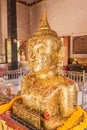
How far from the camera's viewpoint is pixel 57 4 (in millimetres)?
7695

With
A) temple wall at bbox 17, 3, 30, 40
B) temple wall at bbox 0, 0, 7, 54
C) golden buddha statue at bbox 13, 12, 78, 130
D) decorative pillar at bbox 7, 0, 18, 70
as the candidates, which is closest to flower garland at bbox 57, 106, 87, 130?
golden buddha statue at bbox 13, 12, 78, 130

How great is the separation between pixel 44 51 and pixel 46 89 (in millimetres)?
277

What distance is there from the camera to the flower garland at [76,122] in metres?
1.15

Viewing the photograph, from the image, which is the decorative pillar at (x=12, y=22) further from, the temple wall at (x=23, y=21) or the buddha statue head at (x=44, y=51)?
the buddha statue head at (x=44, y=51)

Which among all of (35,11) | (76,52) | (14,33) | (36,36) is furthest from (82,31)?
(36,36)

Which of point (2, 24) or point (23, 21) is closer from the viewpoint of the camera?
point (2, 24)

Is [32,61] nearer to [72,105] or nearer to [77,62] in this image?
[72,105]

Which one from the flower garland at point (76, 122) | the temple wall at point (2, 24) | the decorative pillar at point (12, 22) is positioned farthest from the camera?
the temple wall at point (2, 24)

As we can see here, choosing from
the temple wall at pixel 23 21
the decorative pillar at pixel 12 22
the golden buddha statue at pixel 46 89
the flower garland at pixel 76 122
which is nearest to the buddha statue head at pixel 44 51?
the golden buddha statue at pixel 46 89

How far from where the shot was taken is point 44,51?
3.98 feet

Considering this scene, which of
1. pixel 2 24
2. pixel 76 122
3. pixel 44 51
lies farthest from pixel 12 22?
pixel 76 122

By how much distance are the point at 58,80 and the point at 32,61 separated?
0.79ft

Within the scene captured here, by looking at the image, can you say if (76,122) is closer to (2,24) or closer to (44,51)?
(44,51)

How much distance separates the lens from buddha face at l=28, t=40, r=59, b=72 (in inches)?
47.8
